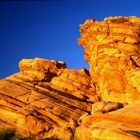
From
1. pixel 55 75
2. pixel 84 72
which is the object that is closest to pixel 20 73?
pixel 55 75

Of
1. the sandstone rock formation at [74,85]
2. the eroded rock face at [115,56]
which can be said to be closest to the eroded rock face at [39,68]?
the sandstone rock formation at [74,85]

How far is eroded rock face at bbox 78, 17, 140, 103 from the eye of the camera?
63616 mm

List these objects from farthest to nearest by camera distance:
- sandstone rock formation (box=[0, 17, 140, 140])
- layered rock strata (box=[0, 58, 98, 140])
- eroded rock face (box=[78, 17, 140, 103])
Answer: eroded rock face (box=[78, 17, 140, 103])
sandstone rock formation (box=[0, 17, 140, 140])
layered rock strata (box=[0, 58, 98, 140])

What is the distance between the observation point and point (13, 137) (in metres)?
50.6

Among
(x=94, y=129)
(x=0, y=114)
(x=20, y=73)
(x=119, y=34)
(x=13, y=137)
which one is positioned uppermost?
(x=119, y=34)

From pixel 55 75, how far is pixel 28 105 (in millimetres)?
11957

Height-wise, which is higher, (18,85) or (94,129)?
(18,85)

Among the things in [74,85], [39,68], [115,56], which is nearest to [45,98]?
[74,85]

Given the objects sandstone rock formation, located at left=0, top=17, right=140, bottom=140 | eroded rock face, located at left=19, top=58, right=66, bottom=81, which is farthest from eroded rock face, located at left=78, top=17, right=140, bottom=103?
eroded rock face, located at left=19, top=58, right=66, bottom=81

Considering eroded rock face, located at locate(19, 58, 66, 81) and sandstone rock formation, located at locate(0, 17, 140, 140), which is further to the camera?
eroded rock face, located at locate(19, 58, 66, 81)

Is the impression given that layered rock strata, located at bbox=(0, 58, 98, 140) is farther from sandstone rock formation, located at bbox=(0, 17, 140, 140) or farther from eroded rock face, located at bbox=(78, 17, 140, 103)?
eroded rock face, located at bbox=(78, 17, 140, 103)

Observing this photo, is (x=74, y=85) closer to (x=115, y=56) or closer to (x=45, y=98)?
(x=45, y=98)

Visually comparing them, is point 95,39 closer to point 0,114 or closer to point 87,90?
point 87,90

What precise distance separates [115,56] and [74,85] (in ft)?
27.5
